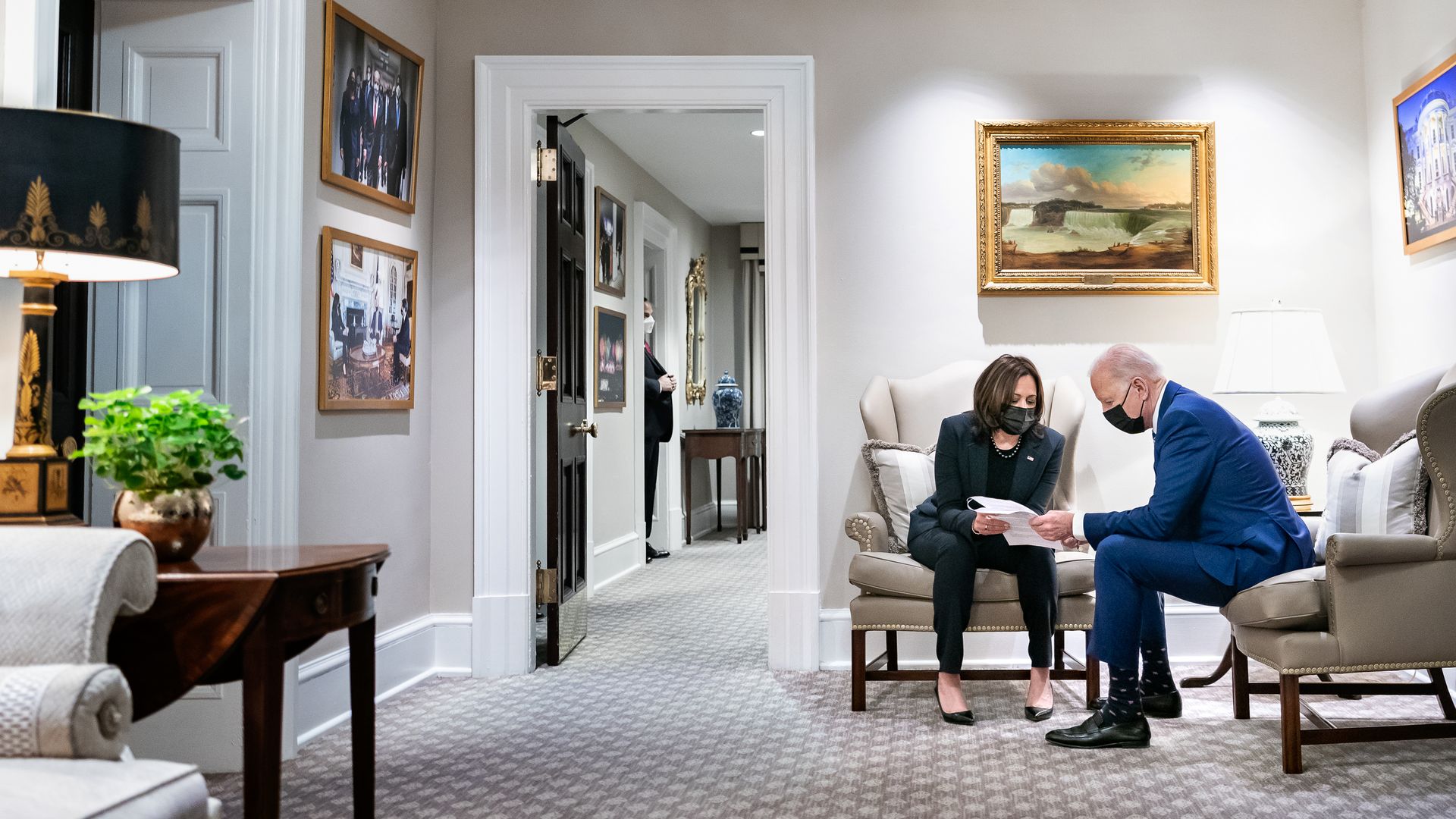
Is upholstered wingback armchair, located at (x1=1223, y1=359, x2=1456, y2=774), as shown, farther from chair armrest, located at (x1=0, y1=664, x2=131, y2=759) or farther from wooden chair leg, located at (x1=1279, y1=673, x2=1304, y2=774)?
chair armrest, located at (x1=0, y1=664, x2=131, y2=759)

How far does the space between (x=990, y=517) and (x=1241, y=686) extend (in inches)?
35.2

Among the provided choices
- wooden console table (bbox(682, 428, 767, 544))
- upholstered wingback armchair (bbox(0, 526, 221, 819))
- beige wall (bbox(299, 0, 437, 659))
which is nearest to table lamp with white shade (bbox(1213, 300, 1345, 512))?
beige wall (bbox(299, 0, 437, 659))

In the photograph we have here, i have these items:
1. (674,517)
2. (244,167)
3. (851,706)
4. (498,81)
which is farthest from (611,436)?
(244,167)

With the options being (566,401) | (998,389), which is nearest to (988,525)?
(998,389)

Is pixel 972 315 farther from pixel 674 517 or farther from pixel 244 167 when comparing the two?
pixel 674 517

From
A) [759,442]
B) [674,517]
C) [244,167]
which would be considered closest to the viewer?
[244,167]

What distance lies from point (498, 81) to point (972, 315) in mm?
1907

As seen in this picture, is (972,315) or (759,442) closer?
(972,315)

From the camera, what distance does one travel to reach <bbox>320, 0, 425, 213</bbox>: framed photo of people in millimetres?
3297

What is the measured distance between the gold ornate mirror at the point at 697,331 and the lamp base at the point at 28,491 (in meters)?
6.72

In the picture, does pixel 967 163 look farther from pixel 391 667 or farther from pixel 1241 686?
pixel 391 667

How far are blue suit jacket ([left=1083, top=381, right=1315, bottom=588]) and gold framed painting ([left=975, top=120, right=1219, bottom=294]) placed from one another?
120 cm

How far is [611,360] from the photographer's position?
6.48 m

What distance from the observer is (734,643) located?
4426 millimetres
